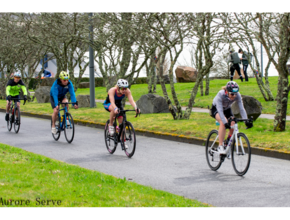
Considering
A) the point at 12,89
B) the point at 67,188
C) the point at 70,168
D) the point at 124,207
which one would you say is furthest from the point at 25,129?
the point at 124,207

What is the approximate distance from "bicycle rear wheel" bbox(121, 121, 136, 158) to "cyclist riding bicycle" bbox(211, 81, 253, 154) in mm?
2056

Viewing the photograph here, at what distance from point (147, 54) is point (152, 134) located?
14.5 ft

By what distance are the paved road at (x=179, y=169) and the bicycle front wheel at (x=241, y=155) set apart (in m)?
0.15

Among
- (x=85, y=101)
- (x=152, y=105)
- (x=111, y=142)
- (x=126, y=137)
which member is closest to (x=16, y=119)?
(x=111, y=142)

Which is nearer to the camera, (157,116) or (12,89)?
(12,89)

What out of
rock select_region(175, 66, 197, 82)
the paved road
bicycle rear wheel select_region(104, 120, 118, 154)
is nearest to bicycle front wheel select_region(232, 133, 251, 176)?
the paved road

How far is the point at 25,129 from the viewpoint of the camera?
14.3m

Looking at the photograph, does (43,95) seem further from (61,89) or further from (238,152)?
(238,152)

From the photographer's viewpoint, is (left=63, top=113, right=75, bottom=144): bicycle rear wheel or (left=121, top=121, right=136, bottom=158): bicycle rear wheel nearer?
(left=121, top=121, right=136, bottom=158): bicycle rear wheel

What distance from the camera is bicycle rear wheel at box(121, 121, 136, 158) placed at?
9007 millimetres

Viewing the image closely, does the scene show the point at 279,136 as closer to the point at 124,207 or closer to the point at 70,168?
the point at 70,168

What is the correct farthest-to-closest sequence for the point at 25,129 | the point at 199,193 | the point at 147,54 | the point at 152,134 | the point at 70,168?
the point at 147,54 < the point at 25,129 < the point at 152,134 < the point at 70,168 < the point at 199,193

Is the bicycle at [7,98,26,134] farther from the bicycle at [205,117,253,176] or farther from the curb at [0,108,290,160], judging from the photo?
the bicycle at [205,117,253,176]

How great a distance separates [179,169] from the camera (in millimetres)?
7887
